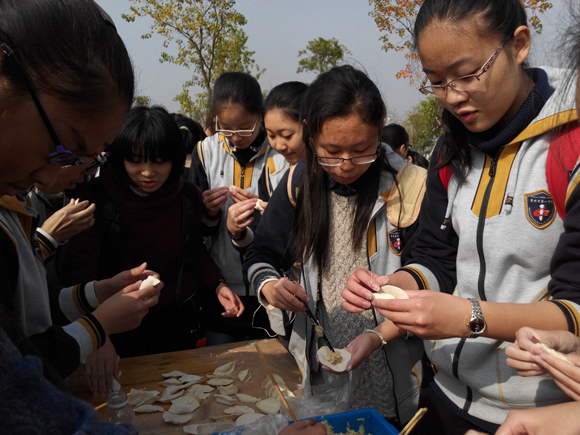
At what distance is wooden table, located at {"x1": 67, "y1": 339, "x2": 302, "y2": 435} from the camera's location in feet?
5.44

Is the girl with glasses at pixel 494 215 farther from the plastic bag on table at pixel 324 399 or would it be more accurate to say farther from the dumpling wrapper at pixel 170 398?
the dumpling wrapper at pixel 170 398

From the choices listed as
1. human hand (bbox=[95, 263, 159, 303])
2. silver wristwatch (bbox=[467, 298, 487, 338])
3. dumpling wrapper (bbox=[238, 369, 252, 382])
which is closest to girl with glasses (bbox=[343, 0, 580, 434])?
silver wristwatch (bbox=[467, 298, 487, 338])

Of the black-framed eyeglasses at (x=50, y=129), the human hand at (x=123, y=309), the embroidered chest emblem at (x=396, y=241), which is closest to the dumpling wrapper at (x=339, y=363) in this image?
the embroidered chest emblem at (x=396, y=241)

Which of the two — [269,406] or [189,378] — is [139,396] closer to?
[189,378]

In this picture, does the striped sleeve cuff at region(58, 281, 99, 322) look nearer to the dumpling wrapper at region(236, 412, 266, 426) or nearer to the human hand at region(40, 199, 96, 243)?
the human hand at region(40, 199, 96, 243)

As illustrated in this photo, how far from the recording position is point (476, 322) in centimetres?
128

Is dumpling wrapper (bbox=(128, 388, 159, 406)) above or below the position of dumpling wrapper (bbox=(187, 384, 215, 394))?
below

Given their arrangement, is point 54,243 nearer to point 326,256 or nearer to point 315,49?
point 326,256

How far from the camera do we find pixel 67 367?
4.63 ft

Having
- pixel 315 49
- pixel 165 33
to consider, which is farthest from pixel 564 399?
pixel 315 49

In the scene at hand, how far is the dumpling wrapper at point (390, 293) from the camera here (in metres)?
1.45

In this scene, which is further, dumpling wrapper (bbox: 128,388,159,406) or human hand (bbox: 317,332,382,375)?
dumpling wrapper (bbox: 128,388,159,406)

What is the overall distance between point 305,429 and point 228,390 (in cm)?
62

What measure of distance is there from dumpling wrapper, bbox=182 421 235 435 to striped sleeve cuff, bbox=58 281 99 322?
737 mm
